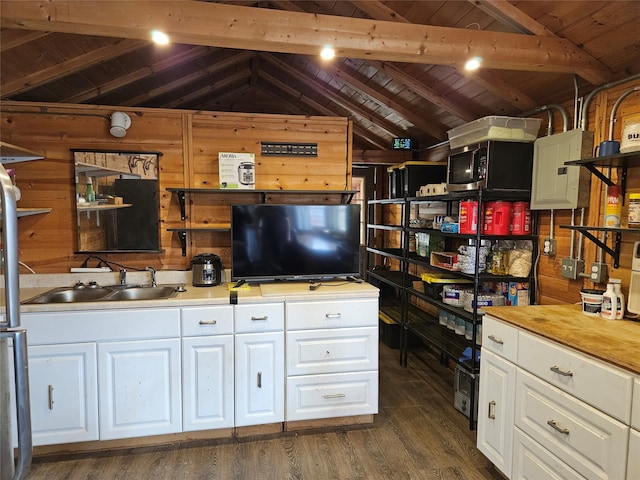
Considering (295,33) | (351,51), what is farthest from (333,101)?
(295,33)

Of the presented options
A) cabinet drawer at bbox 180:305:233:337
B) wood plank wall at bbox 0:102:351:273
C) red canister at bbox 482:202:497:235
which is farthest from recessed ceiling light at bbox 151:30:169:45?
red canister at bbox 482:202:497:235

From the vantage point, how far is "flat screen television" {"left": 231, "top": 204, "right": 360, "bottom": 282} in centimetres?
262

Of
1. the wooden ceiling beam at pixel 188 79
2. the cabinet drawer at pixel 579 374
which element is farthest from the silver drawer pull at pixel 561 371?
the wooden ceiling beam at pixel 188 79

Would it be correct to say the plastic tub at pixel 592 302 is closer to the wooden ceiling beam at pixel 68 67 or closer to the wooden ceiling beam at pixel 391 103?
the wooden ceiling beam at pixel 391 103

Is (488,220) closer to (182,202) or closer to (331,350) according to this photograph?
(331,350)

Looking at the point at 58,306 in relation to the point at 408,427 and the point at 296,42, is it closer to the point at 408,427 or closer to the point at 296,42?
the point at 296,42

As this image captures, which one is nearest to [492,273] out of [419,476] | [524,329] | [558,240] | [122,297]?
[558,240]

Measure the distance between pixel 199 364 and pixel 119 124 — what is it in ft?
5.71

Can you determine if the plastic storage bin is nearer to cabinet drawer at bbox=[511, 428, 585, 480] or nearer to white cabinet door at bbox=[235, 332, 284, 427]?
cabinet drawer at bbox=[511, 428, 585, 480]

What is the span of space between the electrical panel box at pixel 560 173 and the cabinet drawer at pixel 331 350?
138cm

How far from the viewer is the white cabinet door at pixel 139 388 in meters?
2.19

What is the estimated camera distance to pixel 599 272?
2.07 m

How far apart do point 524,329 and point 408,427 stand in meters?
1.20

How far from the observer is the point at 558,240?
241cm
